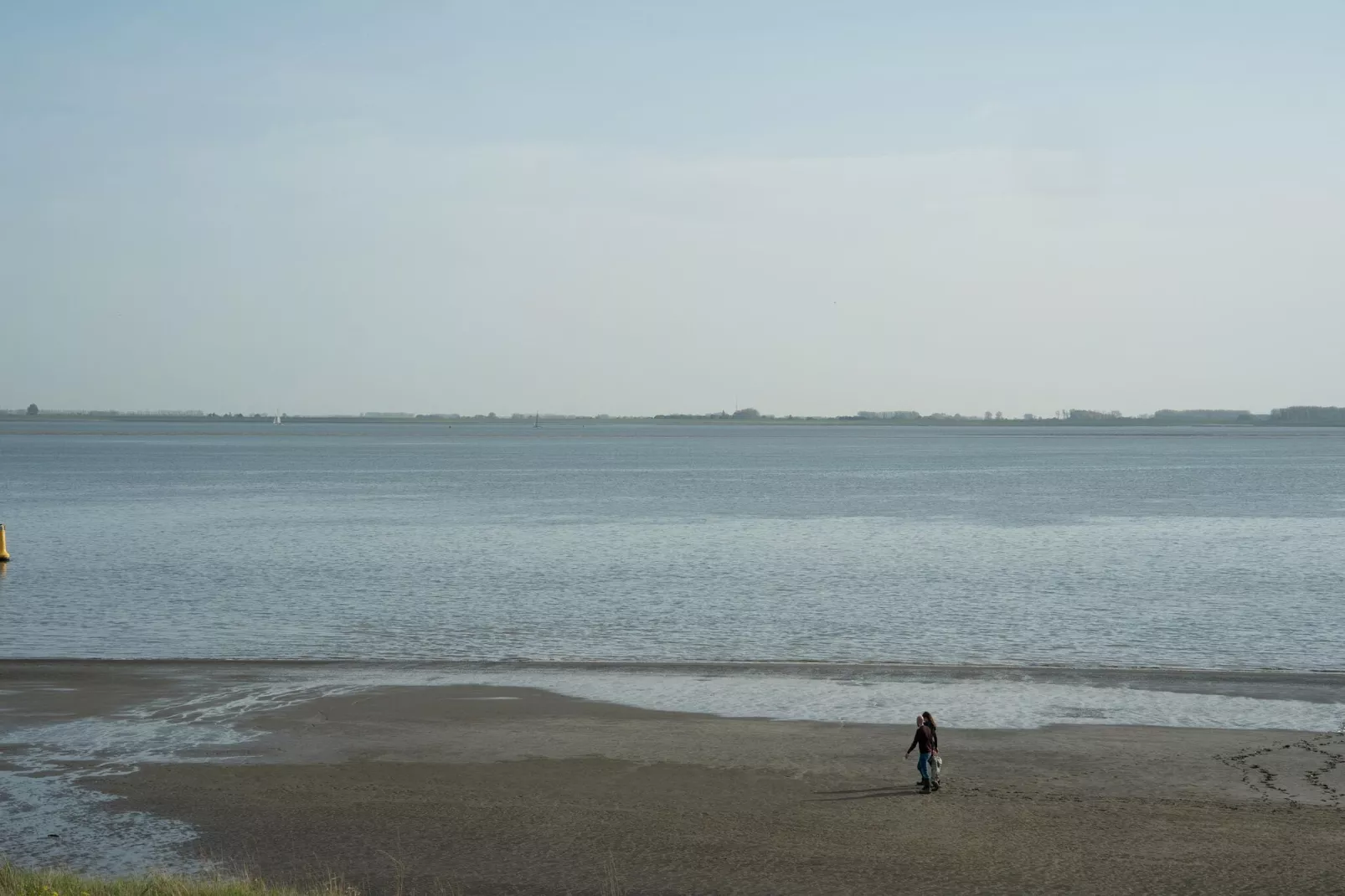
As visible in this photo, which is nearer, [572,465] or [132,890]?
[132,890]

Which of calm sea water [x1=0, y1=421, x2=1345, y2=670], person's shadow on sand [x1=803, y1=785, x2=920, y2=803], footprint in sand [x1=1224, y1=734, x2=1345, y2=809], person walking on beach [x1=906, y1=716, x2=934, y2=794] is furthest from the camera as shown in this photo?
calm sea water [x1=0, y1=421, x2=1345, y2=670]

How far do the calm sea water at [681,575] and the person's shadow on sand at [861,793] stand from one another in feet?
41.2

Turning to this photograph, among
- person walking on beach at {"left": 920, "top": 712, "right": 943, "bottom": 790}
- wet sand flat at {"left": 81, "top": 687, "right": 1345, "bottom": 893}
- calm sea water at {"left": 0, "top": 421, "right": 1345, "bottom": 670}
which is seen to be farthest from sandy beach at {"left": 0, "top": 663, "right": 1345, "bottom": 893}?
calm sea water at {"left": 0, "top": 421, "right": 1345, "bottom": 670}

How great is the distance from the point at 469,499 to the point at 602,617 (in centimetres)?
5672

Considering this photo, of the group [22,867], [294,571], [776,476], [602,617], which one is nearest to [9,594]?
[294,571]

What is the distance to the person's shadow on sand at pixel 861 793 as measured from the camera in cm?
1877

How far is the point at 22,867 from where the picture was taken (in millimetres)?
15461

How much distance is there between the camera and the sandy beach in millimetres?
15656

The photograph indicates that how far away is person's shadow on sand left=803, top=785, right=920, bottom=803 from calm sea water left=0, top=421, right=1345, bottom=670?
495 inches

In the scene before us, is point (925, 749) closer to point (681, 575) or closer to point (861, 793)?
point (861, 793)

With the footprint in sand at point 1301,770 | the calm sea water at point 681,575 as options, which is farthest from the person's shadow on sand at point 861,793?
the calm sea water at point 681,575

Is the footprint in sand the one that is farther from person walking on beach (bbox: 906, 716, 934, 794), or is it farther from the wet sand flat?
person walking on beach (bbox: 906, 716, 934, 794)

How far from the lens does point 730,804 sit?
18.6 metres

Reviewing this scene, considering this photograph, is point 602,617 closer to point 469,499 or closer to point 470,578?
point 470,578
